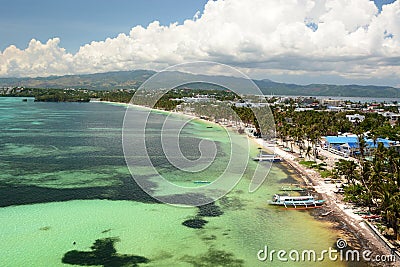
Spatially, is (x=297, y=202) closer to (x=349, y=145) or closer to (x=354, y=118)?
(x=349, y=145)

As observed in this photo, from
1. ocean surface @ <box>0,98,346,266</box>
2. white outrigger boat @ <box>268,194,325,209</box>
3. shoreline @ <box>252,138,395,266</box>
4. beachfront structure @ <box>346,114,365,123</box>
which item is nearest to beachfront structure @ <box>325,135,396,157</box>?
shoreline @ <box>252,138,395,266</box>

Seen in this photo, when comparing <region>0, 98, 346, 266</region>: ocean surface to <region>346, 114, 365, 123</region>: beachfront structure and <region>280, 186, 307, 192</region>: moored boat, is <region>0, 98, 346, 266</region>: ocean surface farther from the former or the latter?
<region>346, 114, 365, 123</region>: beachfront structure

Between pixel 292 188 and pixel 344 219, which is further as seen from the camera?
pixel 292 188

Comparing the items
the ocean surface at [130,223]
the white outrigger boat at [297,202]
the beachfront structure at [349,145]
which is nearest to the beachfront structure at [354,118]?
the beachfront structure at [349,145]

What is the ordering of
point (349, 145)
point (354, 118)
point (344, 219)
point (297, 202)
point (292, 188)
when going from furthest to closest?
point (354, 118) < point (349, 145) < point (292, 188) < point (297, 202) < point (344, 219)

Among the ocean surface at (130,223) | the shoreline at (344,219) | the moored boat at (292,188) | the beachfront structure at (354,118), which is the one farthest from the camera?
the beachfront structure at (354,118)

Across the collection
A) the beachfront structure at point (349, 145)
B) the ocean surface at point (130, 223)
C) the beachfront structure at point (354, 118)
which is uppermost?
the beachfront structure at point (354, 118)

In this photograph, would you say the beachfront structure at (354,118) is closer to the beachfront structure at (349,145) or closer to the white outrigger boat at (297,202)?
the beachfront structure at (349,145)

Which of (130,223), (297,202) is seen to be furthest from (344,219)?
(130,223)
